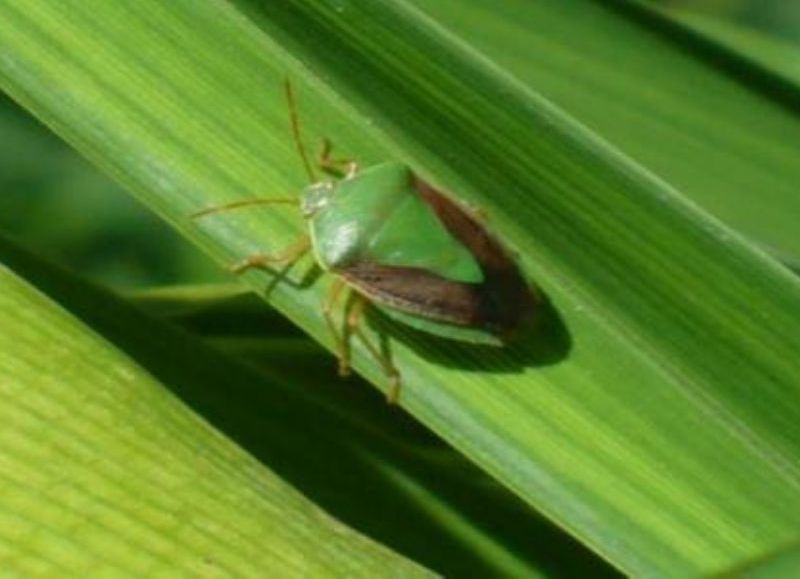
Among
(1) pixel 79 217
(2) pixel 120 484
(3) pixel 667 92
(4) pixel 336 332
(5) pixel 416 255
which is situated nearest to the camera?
(2) pixel 120 484

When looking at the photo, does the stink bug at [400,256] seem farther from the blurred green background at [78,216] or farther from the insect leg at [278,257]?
the blurred green background at [78,216]

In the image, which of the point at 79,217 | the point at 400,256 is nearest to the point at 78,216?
the point at 79,217

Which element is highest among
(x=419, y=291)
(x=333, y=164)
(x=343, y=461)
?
(x=333, y=164)

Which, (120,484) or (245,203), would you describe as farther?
(245,203)

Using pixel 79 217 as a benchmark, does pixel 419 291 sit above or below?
above

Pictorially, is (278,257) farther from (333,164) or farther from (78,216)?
(78,216)

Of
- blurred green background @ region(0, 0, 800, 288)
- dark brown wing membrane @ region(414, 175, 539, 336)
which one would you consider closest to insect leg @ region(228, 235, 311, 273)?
dark brown wing membrane @ region(414, 175, 539, 336)

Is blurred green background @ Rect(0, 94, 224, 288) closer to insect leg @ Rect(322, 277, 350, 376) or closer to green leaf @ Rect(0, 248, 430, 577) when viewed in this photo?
insect leg @ Rect(322, 277, 350, 376)
